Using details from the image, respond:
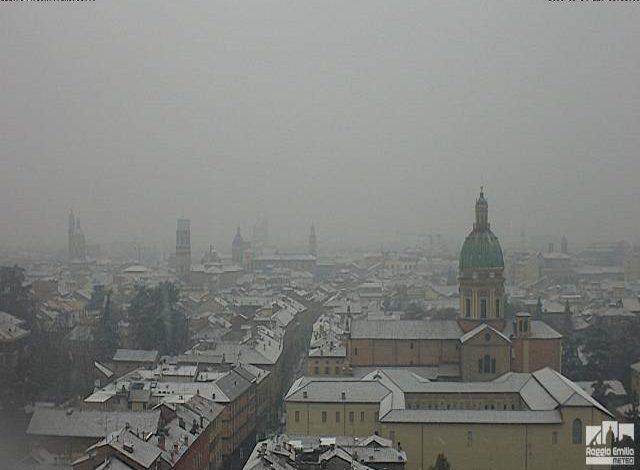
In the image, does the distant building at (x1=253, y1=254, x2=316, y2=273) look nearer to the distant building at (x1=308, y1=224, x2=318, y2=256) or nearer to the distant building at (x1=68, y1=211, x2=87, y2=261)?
the distant building at (x1=308, y1=224, x2=318, y2=256)

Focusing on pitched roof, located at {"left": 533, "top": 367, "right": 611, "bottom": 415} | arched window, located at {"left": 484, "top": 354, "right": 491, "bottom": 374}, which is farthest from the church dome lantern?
pitched roof, located at {"left": 533, "top": 367, "right": 611, "bottom": 415}

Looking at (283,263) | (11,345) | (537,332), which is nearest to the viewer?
(11,345)

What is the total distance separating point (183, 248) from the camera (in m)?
19.1

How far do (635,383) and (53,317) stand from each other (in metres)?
10.4

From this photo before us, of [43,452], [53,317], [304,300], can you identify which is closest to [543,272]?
[304,300]

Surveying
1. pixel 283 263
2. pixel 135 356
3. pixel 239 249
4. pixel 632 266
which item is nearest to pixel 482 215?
pixel 632 266

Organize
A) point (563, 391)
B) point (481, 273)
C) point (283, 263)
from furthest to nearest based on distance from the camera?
point (283, 263)
point (481, 273)
point (563, 391)

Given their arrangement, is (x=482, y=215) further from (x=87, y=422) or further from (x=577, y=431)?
(x=87, y=422)

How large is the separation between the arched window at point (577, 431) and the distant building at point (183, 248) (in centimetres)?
838

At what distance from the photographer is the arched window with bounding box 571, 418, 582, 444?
953cm

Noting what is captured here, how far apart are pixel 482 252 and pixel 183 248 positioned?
7988 mm

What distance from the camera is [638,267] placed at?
1617 cm

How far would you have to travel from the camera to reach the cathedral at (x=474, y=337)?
1302 cm

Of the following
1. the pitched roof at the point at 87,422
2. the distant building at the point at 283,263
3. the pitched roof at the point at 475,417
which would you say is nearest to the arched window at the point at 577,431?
the pitched roof at the point at 475,417
